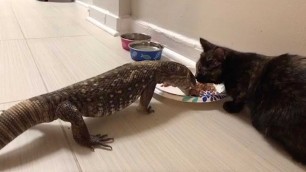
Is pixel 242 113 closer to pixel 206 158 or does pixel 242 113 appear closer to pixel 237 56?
pixel 237 56

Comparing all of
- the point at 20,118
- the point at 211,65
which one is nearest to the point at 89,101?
the point at 20,118

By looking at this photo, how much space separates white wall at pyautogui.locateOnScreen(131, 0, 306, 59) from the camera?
99 centimetres

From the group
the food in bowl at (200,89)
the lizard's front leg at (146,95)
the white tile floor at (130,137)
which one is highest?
the lizard's front leg at (146,95)

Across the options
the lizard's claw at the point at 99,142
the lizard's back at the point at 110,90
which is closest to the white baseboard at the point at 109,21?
the lizard's back at the point at 110,90

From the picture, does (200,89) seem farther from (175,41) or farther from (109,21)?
(109,21)

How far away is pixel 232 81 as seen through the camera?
102cm

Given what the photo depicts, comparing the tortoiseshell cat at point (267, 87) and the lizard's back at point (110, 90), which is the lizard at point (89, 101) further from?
the tortoiseshell cat at point (267, 87)

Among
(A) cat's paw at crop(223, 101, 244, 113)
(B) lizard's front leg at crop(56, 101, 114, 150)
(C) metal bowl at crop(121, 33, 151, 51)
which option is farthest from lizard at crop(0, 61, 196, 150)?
(C) metal bowl at crop(121, 33, 151, 51)

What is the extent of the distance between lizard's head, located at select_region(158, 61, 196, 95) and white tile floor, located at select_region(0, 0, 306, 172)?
75 mm

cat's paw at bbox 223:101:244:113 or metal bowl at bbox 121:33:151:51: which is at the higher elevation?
metal bowl at bbox 121:33:151:51

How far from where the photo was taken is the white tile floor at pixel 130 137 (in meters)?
0.77

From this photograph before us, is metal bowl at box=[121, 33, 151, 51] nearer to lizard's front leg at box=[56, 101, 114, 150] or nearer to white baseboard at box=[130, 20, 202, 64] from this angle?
white baseboard at box=[130, 20, 202, 64]

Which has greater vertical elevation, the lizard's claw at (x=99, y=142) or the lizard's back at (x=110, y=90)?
the lizard's back at (x=110, y=90)

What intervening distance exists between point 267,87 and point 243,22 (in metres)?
0.42
